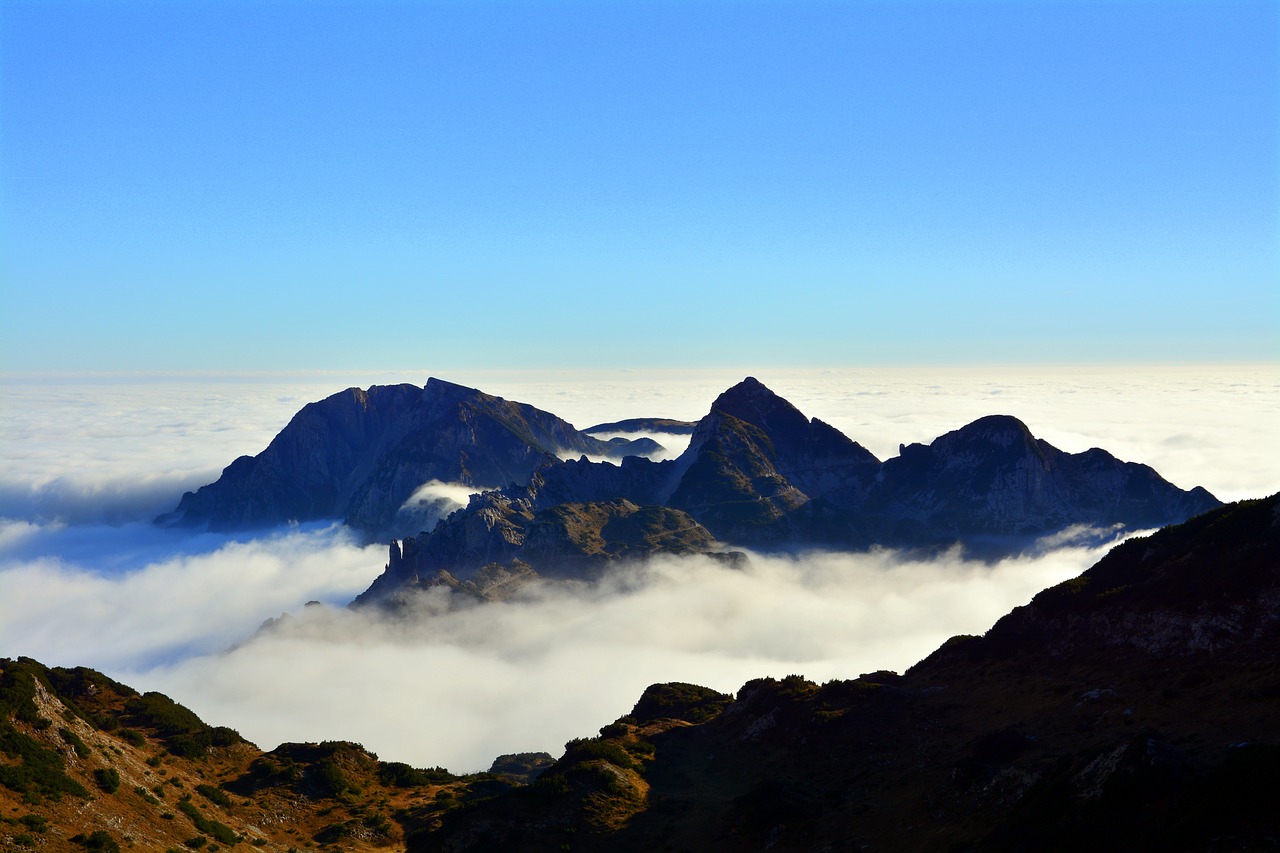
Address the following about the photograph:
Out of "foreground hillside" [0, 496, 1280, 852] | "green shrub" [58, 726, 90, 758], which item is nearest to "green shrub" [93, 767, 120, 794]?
"foreground hillside" [0, 496, 1280, 852]

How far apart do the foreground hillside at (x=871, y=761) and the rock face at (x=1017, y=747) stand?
0.21 meters

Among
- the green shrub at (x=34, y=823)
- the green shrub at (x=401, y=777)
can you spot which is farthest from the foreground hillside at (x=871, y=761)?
the green shrub at (x=401, y=777)

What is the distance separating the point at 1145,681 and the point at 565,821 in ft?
164

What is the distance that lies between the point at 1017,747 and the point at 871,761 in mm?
14724

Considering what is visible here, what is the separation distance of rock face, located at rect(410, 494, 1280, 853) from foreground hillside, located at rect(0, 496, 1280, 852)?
213mm

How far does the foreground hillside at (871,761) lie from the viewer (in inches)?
1869

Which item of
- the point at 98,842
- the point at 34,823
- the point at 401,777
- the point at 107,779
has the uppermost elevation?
the point at 34,823

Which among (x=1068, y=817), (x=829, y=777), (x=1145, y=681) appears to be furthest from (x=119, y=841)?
(x=1145, y=681)

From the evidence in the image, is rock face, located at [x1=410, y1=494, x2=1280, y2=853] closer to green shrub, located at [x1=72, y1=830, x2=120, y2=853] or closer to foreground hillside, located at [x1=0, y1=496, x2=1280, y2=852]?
foreground hillside, located at [x1=0, y1=496, x2=1280, y2=852]

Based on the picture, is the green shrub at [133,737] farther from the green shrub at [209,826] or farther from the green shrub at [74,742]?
the green shrub at [209,826]

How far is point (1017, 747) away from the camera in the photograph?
6022cm

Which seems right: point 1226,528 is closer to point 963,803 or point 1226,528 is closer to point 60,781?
point 963,803

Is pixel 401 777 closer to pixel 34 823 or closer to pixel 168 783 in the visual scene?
pixel 168 783

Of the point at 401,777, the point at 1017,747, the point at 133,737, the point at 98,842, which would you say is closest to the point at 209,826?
the point at 98,842
